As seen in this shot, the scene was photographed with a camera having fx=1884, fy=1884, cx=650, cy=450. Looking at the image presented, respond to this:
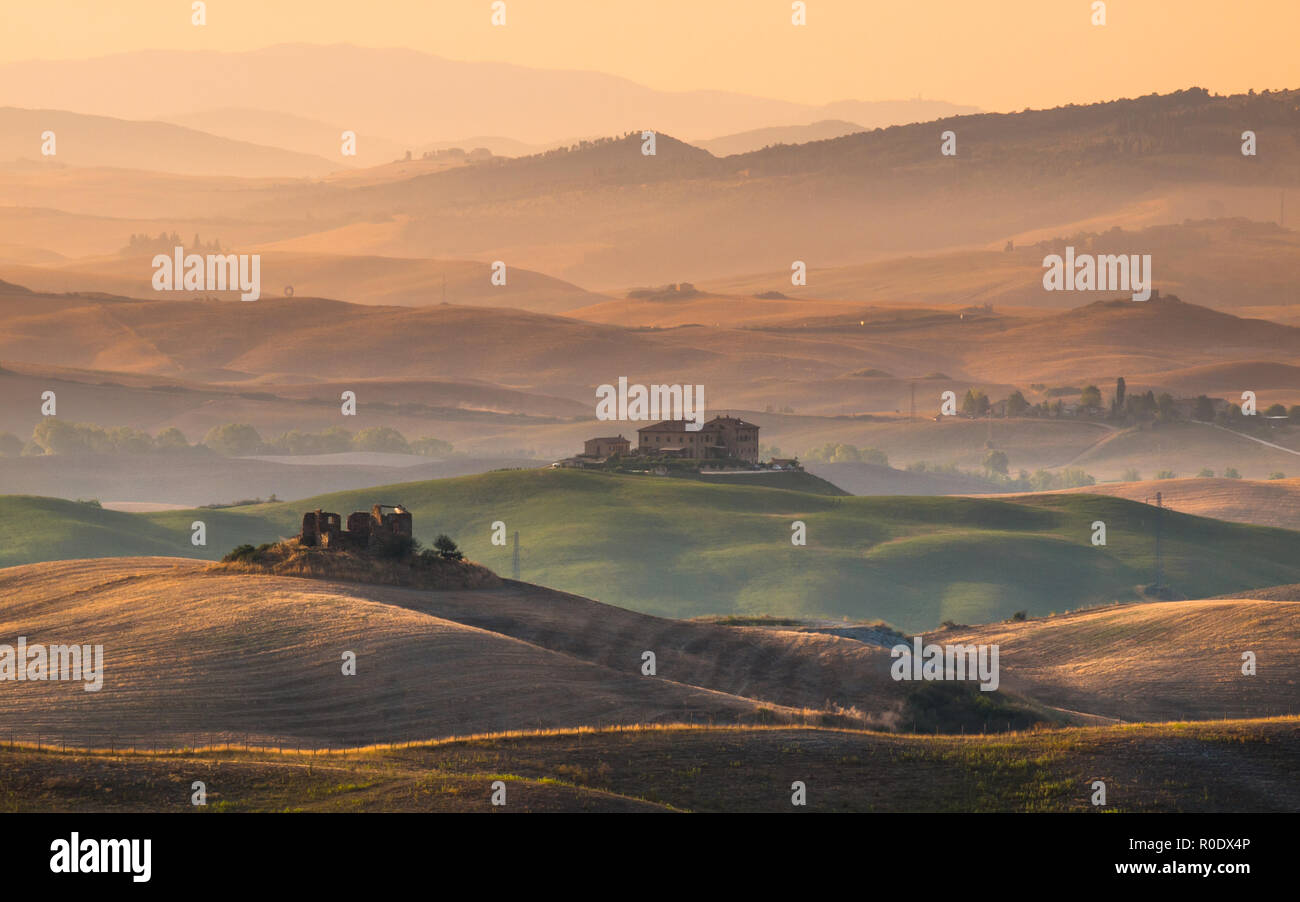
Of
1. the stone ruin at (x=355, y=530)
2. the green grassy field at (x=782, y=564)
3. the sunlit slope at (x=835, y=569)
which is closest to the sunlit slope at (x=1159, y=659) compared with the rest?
the stone ruin at (x=355, y=530)

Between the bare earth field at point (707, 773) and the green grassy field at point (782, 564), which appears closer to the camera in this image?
the bare earth field at point (707, 773)

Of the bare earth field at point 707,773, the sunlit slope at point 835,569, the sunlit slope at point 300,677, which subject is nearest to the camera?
the bare earth field at point 707,773

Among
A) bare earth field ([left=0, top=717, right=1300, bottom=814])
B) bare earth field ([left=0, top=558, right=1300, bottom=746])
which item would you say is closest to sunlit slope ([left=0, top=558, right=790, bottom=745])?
bare earth field ([left=0, top=558, right=1300, bottom=746])

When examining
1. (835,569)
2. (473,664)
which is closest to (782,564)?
(835,569)

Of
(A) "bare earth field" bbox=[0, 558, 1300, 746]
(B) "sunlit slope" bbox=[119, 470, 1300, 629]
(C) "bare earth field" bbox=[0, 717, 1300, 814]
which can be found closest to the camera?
(C) "bare earth field" bbox=[0, 717, 1300, 814]

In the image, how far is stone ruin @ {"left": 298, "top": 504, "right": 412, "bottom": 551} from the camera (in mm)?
93438

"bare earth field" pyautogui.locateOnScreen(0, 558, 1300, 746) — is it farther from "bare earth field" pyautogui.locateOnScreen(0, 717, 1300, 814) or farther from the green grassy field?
the green grassy field

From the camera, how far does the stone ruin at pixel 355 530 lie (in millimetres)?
93438

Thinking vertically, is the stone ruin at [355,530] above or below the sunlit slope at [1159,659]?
above

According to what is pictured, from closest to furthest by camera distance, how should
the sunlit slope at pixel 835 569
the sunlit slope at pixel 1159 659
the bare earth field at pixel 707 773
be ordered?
1. the bare earth field at pixel 707 773
2. the sunlit slope at pixel 1159 659
3. the sunlit slope at pixel 835 569

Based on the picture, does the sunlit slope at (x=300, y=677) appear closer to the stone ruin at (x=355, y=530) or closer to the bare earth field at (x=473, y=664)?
the bare earth field at (x=473, y=664)
